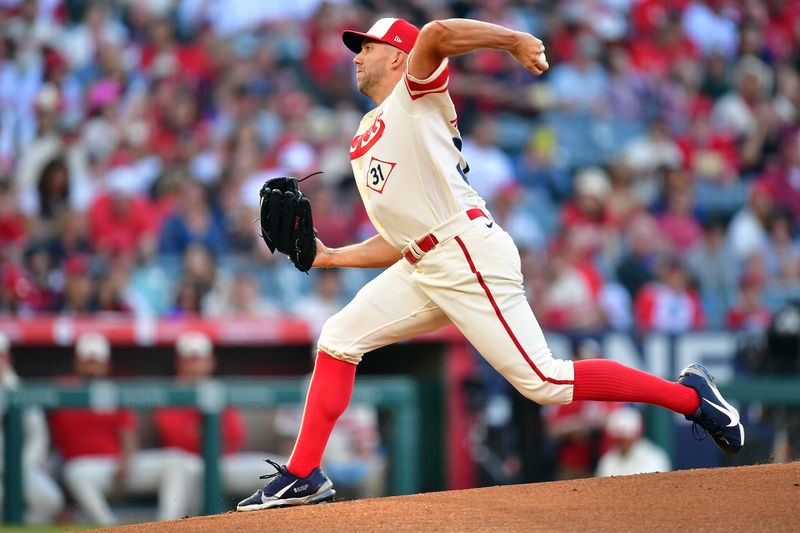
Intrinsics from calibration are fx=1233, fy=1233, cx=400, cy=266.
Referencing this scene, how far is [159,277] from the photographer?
874 centimetres

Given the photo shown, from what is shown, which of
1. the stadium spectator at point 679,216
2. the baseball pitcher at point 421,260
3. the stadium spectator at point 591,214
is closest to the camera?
the baseball pitcher at point 421,260

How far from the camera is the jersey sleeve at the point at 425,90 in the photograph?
4.03 meters

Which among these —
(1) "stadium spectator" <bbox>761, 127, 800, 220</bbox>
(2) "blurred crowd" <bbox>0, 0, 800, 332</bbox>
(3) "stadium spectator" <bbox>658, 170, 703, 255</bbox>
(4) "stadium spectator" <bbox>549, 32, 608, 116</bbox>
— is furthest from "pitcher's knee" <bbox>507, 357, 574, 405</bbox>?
(1) "stadium spectator" <bbox>761, 127, 800, 220</bbox>

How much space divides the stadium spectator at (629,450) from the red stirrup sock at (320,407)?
3.21 metres

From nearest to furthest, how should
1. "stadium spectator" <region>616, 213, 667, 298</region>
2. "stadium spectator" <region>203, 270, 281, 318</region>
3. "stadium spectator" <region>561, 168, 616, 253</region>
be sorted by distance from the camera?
"stadium spectator" <region>203, 270, 281, 318</region>
"stadium spectator" <region>616, 213, 667, 298</region>
"stadium spectator" <region>561, 168, 616, 253</region>

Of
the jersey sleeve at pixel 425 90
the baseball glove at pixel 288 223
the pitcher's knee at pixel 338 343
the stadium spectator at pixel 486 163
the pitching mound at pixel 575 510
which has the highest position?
the stadium spectator at pixel 486 163

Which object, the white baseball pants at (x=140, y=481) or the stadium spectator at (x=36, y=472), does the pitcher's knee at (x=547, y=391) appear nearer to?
the white baseball pants at (x=140, y=481)

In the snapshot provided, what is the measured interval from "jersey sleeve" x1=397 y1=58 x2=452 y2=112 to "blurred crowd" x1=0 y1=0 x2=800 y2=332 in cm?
441

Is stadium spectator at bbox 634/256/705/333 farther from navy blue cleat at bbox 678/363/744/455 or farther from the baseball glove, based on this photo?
the baseball glove

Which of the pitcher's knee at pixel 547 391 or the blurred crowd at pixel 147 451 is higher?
the pitcher's knee at pixel 547 391

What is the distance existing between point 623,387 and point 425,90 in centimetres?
125

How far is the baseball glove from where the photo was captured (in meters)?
4.39

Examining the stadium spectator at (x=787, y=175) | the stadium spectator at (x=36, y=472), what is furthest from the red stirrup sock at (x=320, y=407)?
the stadium spectator at (x=787, y=175)

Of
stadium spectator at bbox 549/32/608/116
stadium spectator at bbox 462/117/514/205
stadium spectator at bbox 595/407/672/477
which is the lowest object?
stadium spectator at bbox 595/407/672/477
